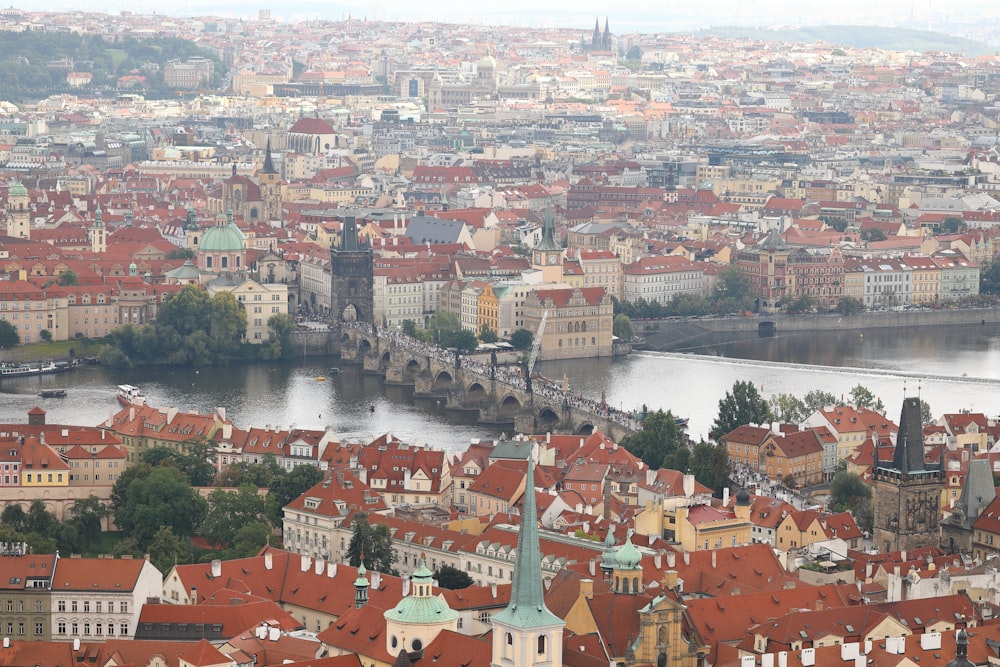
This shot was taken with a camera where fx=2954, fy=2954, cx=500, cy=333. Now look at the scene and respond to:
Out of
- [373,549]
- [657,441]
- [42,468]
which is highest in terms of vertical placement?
[373,549]

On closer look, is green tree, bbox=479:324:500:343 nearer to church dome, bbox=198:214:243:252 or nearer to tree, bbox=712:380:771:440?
church dome, bbox=198:214:243:252

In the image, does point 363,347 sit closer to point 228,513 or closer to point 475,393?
point 475,393

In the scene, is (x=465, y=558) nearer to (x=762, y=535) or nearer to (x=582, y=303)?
(x=762, y=535)

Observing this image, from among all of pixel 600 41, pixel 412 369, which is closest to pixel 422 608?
pixel 412 369

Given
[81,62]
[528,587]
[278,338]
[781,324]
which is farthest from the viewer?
[81,62]

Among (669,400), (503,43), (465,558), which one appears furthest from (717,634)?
(503,43)

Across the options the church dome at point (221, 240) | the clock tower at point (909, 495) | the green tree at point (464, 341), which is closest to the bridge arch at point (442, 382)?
the green tree at point (464, 341)
